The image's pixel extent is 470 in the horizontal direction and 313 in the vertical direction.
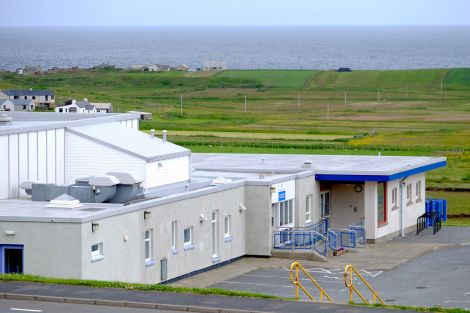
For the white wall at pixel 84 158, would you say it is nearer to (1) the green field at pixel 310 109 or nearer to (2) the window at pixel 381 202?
(2) the window at pixel 381 202

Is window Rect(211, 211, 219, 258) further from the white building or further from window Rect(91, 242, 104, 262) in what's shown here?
window Rect(91, 242, 104, 262)

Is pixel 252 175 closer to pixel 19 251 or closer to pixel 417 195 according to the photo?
pixel 417 195

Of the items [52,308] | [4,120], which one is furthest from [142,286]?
[4,120]

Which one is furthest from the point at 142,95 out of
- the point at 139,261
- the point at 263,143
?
the point at 139,261

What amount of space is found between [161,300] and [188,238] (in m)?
12.4

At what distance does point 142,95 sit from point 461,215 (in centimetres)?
10854

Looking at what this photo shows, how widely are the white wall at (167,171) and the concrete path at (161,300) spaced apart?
13.7m

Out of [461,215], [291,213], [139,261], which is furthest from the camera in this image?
[461,215]

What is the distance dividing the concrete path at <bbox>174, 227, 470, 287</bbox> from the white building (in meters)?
0.48

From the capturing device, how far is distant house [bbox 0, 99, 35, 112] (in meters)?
106

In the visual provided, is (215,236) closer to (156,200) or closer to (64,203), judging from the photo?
(156,200)

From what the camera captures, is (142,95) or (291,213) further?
(142,95)

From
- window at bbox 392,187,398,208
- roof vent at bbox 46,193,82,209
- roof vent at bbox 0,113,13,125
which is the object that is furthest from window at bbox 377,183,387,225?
roof vent at bbox 46,193,82,209

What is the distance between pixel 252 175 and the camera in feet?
154
